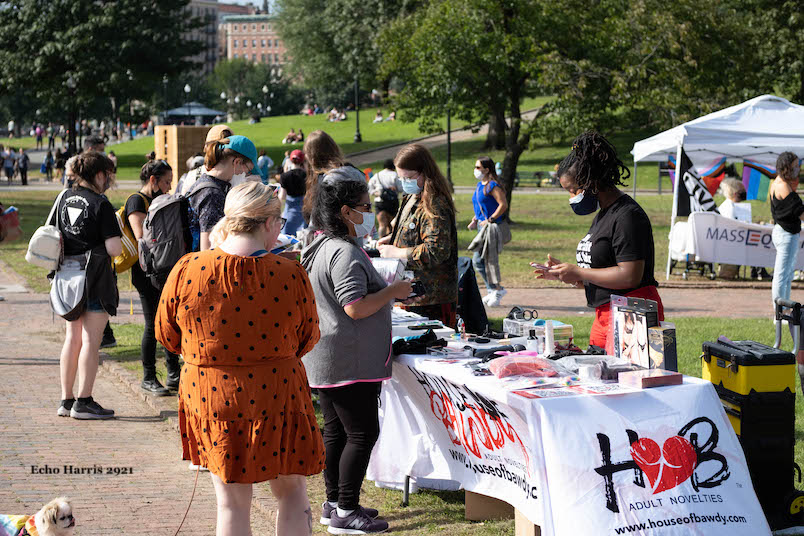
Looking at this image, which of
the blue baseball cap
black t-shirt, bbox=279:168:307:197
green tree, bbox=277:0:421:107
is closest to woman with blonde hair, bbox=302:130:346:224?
the blue baseball cap

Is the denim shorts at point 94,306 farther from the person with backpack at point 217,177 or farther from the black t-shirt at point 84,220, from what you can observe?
the person with backpack at point 217,177

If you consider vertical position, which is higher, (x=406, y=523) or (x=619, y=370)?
(x=619, y=370)

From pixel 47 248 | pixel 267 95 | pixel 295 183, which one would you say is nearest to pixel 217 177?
pixel 47 248

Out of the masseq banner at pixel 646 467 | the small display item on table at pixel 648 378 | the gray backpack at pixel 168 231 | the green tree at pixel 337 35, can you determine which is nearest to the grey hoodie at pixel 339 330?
the masseq banner at pixel 646 467

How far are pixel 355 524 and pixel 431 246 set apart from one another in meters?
1.76

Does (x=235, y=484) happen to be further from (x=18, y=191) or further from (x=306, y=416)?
(x=18, y=191)

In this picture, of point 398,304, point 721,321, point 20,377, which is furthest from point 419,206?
point 721,321

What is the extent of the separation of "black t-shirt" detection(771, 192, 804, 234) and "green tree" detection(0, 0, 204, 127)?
1679 inches

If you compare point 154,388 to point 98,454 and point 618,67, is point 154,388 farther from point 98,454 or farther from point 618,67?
point 618,67

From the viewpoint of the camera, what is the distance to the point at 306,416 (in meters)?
3.81

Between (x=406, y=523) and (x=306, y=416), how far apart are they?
142 centimetres

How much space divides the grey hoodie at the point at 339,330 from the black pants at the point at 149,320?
3.10 metres

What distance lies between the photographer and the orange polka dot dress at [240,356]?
3.59 metres

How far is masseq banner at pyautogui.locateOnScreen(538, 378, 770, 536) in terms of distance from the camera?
3.89 meters
